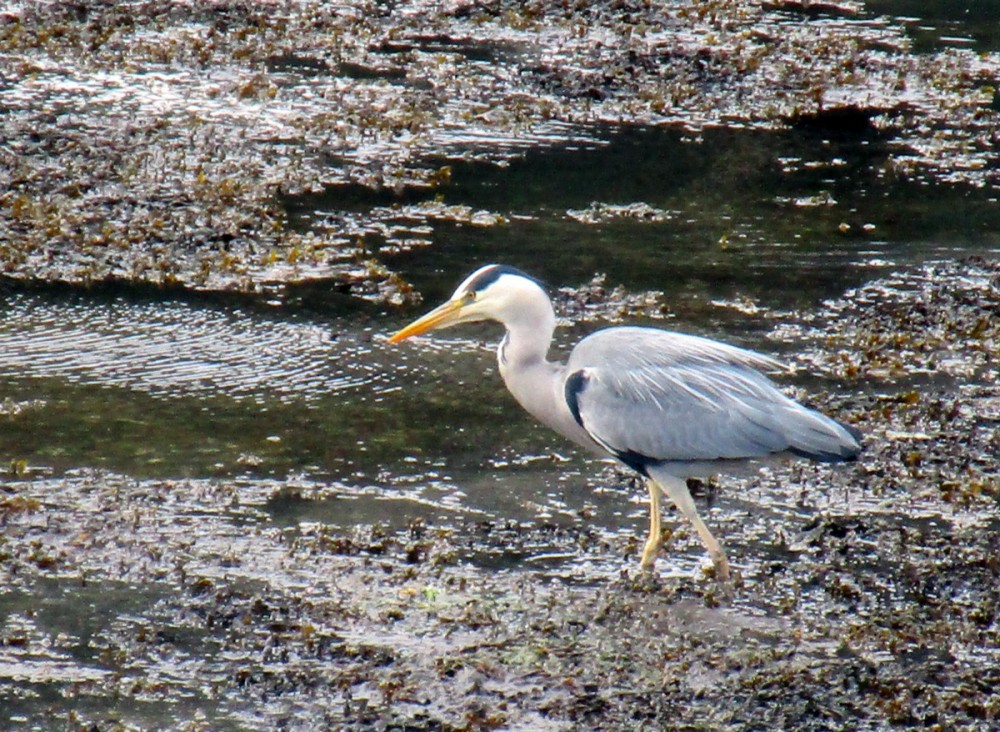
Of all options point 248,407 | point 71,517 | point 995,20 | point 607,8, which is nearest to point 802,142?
point 607,8

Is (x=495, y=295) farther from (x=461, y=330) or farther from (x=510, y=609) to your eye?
(x=461, y=330)

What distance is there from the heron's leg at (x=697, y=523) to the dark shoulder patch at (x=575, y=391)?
0.49m

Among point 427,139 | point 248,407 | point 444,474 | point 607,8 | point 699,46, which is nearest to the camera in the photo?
point 444,474

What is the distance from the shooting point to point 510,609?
5949 millimetres

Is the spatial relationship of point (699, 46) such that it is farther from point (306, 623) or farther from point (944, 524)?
point (306, 623)

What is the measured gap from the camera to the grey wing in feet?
20.7

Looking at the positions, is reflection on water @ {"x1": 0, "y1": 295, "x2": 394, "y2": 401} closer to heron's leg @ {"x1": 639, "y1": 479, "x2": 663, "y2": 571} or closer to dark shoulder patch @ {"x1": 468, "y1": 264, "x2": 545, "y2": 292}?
dark shoulder patch @ {"x1": 468, "y1": 264, "x2": 545, "y2": 292}

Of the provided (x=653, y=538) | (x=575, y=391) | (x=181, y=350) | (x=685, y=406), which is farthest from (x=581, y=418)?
(x=181, y=350)

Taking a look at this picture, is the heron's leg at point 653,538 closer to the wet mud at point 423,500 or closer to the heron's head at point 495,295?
the wet mud at point 423,500

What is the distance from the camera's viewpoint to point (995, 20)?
1739cm

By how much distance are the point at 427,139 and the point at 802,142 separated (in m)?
3.25

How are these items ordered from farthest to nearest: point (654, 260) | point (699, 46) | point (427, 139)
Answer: point (699, 46) → point (427, 139) → point (654, 260)

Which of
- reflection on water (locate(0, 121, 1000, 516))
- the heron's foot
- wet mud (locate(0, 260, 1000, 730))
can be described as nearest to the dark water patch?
reflection on water (locate(0, 121, 1000, 516))

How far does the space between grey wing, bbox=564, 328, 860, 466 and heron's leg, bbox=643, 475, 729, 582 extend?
0.12 m
